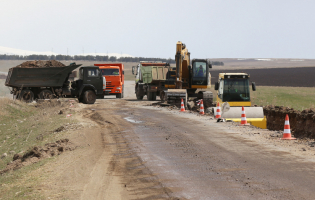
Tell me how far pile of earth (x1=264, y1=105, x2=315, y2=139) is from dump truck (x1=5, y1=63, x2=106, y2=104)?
1191cm

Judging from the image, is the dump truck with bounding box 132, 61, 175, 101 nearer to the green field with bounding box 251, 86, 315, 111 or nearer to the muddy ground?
the green field with bounding box 251, 86, 315, 111

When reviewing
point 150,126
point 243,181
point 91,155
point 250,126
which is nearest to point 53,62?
point 150,126

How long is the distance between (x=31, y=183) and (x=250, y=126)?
10342mm

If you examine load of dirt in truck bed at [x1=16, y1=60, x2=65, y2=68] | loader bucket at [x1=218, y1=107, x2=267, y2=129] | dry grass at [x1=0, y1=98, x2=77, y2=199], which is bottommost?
dry grass at [x1=0, y1=98, x2=77, y2=199]

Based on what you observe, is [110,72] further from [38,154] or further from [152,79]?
[38,154]

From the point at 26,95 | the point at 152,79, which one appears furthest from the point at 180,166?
the point at 152,79

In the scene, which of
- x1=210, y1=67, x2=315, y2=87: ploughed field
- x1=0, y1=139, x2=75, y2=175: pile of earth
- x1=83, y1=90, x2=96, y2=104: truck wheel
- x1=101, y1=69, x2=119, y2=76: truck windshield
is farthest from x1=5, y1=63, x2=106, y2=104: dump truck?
x1=210, y1=67, x2=315, y2=87: ploughed field

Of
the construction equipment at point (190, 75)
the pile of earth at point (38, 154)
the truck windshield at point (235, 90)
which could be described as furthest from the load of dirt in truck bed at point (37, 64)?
the pile of earth at point (38, 154)

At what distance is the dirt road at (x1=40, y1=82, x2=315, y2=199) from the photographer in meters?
7.45

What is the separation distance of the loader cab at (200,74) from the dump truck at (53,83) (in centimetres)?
656

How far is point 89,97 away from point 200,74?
810 cm

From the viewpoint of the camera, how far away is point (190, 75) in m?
30.3

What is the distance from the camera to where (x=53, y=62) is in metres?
29.8

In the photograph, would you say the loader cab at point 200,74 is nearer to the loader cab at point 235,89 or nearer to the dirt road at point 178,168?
the loader cab at point 235,89
